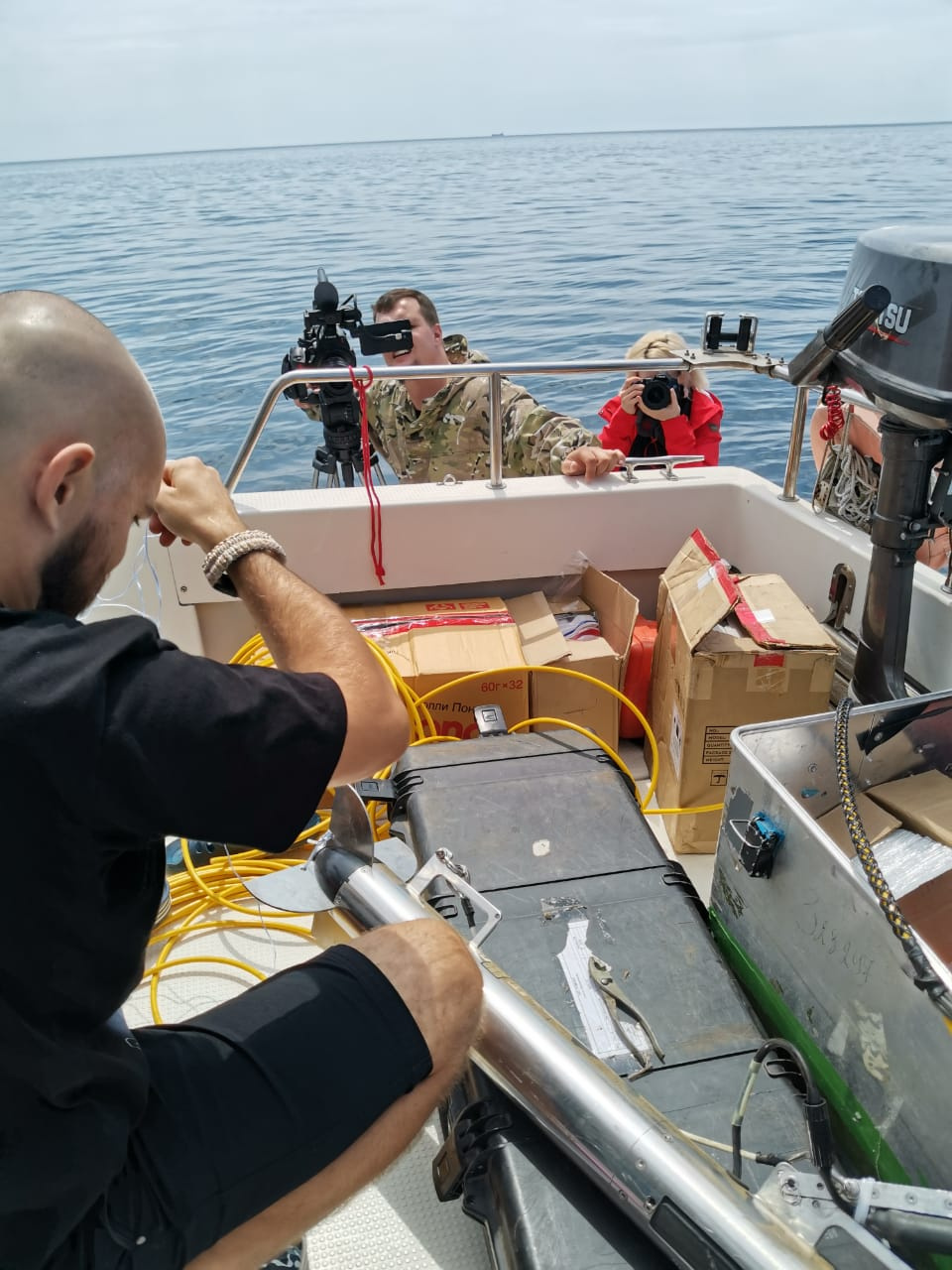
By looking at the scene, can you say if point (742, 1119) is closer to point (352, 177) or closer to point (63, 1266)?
point (63, 1266)

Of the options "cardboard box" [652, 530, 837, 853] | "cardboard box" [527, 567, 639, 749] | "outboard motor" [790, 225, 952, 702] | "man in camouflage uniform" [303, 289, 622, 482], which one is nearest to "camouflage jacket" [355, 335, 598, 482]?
"man in camouflage uniform" [303, 289, 622, 482]

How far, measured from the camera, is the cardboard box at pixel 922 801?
1495 millimetres

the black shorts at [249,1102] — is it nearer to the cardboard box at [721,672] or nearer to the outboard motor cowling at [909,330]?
the cardboard box at [721,672]

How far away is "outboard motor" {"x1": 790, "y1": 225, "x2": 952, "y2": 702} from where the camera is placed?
5.10 feet

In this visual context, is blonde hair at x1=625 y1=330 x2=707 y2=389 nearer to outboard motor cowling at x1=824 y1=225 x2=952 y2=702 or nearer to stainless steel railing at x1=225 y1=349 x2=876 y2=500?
stainless steel railing at x1=225 y1=349 x2=876 y2=500

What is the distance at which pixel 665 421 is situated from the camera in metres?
3.44

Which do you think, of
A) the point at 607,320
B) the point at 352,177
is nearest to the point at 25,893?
the point at 607,320

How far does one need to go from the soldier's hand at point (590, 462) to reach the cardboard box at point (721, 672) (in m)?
0.53

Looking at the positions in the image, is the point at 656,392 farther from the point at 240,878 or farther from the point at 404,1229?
the point at 404,1229

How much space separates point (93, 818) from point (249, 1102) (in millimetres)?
455

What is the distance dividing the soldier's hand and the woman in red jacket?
29.1 inches

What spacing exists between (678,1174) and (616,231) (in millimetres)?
18312

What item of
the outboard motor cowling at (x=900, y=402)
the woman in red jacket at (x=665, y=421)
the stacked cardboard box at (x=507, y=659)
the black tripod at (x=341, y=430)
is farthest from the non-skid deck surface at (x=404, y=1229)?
the woman in red jacket at (x=665, y=421)

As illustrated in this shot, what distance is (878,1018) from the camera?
1.19 metres
